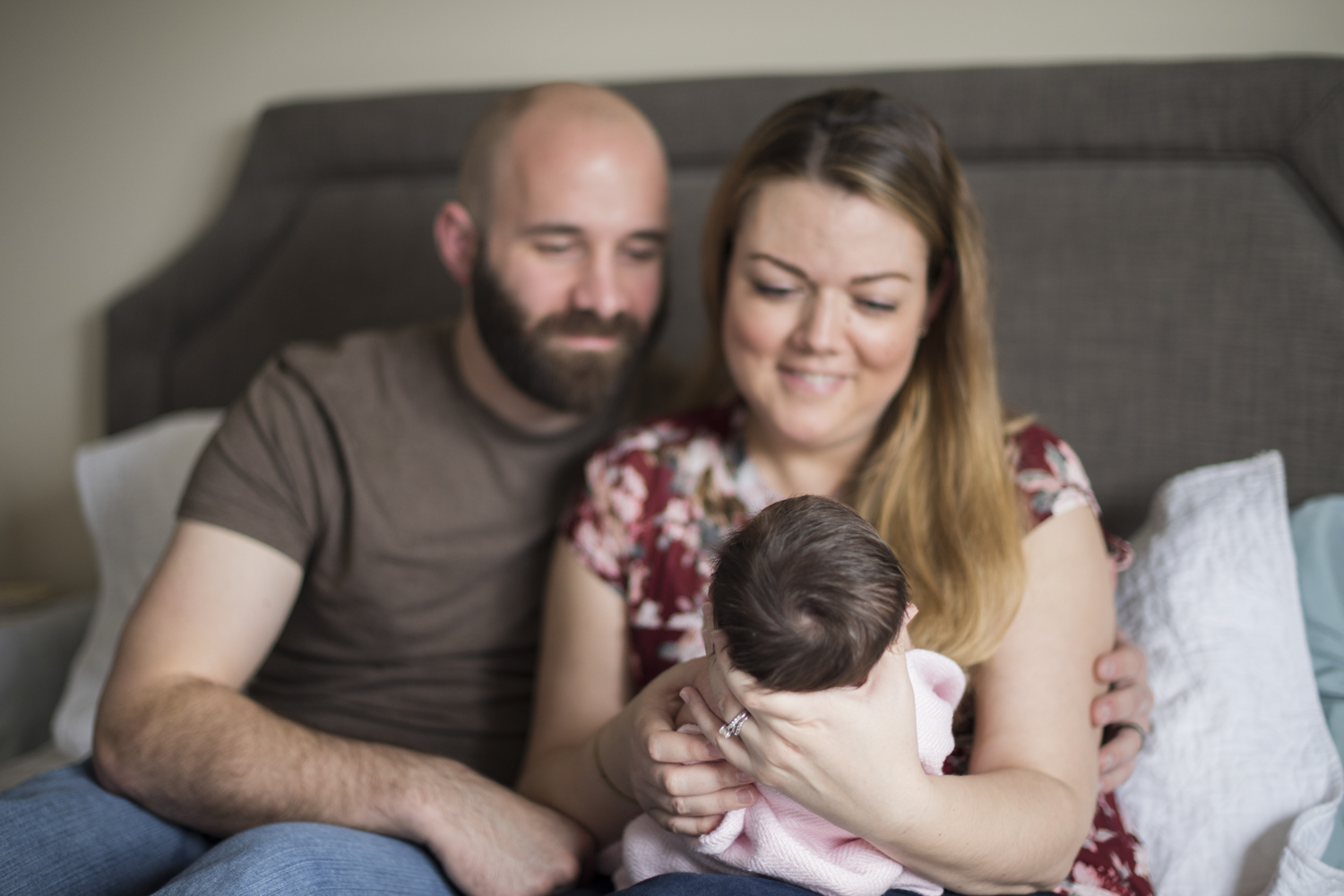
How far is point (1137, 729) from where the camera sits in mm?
1260

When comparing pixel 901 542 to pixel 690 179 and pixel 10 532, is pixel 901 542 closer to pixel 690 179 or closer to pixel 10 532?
pixel 690 179

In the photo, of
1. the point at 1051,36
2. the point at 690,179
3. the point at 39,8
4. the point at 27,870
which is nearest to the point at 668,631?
the point at 27,870

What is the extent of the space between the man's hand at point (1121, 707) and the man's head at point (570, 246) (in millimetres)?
839

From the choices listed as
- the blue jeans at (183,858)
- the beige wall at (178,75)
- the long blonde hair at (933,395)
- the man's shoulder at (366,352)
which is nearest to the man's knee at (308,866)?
the blue jeans at (183,858)

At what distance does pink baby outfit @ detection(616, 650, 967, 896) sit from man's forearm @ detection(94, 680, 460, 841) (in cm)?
42

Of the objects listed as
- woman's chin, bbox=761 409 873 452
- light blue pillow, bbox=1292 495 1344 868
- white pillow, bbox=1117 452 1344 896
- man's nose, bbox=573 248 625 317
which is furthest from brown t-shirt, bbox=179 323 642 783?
light blue pillow, bbox=1292 495 1344 868

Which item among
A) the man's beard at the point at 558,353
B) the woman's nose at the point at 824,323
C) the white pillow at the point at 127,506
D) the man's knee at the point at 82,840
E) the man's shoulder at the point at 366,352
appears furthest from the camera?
the white pillow at the point at 127,506

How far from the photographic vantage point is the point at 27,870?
43.2 inches

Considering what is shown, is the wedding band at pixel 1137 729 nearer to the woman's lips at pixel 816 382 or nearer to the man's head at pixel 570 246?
the woman's lips at pixel 816 382

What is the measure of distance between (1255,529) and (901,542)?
0.57 meters

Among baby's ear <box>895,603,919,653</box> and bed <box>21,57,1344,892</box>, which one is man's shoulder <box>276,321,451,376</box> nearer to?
bed <box>21,57,1344,892</box>

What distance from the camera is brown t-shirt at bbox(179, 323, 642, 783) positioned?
1.54 m

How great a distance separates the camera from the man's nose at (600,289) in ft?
5.03

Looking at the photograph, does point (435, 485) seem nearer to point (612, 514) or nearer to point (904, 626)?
point (612, 514)
